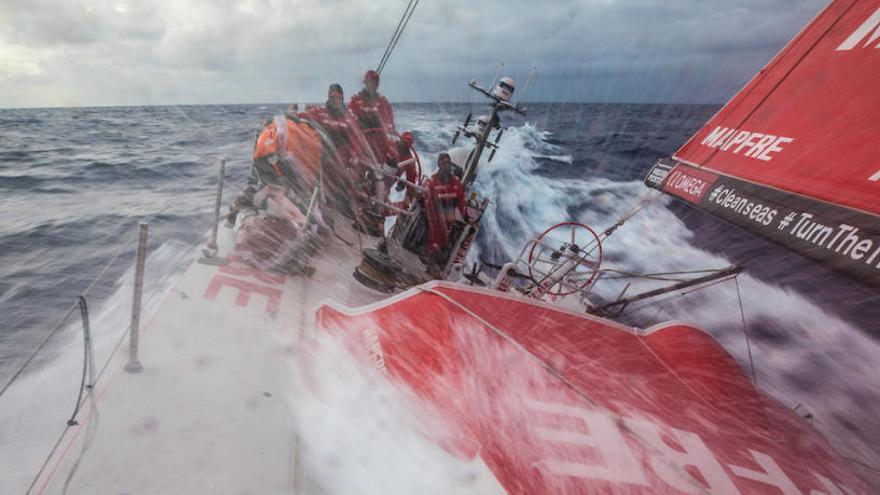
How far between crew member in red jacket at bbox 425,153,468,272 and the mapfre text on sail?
217 cm

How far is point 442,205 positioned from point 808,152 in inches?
104

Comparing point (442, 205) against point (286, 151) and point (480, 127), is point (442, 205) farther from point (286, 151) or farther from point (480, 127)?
point (480, 127)

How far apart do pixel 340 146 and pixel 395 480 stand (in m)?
4.89

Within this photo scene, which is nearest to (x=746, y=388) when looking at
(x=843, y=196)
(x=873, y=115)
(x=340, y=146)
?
(x=843, y=196)

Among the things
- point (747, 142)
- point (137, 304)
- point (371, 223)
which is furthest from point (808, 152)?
point (371, 223)

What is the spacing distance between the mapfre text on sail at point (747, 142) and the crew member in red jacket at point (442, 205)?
7.11 feet

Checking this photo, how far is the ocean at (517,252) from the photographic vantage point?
16.0 ft

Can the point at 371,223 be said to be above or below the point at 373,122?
below

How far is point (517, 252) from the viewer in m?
8.41

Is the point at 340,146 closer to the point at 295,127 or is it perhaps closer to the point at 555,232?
the point at 295,127

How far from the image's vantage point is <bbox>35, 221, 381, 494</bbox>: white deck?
6.36 feet

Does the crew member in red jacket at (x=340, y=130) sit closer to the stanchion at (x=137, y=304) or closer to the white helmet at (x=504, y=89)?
the white helmet at (x=504, y=89)

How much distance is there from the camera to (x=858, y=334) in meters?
6.16

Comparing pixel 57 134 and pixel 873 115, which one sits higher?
pixel 873 115
